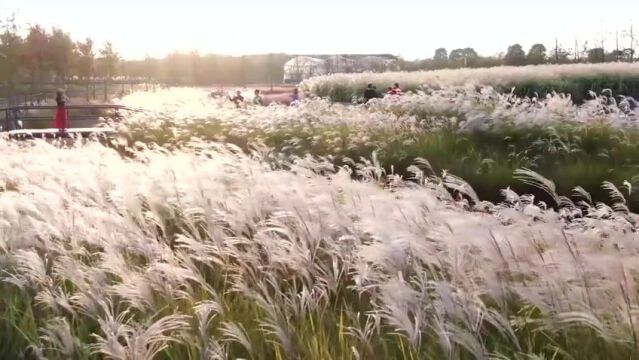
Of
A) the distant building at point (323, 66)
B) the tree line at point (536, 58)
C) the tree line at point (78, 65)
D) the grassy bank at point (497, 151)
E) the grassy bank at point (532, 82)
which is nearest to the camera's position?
the grassy bank at point (497, 151)

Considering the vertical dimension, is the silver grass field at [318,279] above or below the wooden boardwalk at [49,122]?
below

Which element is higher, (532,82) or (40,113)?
(532,82)

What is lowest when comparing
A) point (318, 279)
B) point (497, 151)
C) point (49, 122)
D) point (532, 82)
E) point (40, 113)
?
point (318, 279)

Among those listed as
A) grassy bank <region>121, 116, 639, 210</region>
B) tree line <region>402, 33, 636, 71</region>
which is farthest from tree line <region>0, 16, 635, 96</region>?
grassy bank <region>121, 116, 639, 210</region>

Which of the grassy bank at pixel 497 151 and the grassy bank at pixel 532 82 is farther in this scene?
the grassy bank at pixel 532 82

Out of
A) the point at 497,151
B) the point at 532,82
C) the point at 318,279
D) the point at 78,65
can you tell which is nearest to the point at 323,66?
the point at 78,65

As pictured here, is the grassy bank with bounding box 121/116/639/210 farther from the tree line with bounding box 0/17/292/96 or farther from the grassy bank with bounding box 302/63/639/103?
the tree line with bounding box 0/17/292/96

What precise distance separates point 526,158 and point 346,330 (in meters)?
6.04

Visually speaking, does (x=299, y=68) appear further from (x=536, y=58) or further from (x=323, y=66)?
(x=536, y=58)

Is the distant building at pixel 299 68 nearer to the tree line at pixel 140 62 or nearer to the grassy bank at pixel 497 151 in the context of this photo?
the tree line at pixel 140 62

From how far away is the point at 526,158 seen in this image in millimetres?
8281

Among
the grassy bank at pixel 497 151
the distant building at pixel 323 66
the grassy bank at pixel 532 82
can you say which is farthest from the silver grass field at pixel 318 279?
the distant building at pixel 323 66

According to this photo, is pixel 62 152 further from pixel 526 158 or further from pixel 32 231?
pixel 526 158

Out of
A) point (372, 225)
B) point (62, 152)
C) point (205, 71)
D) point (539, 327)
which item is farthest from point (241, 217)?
point (205, 71)
